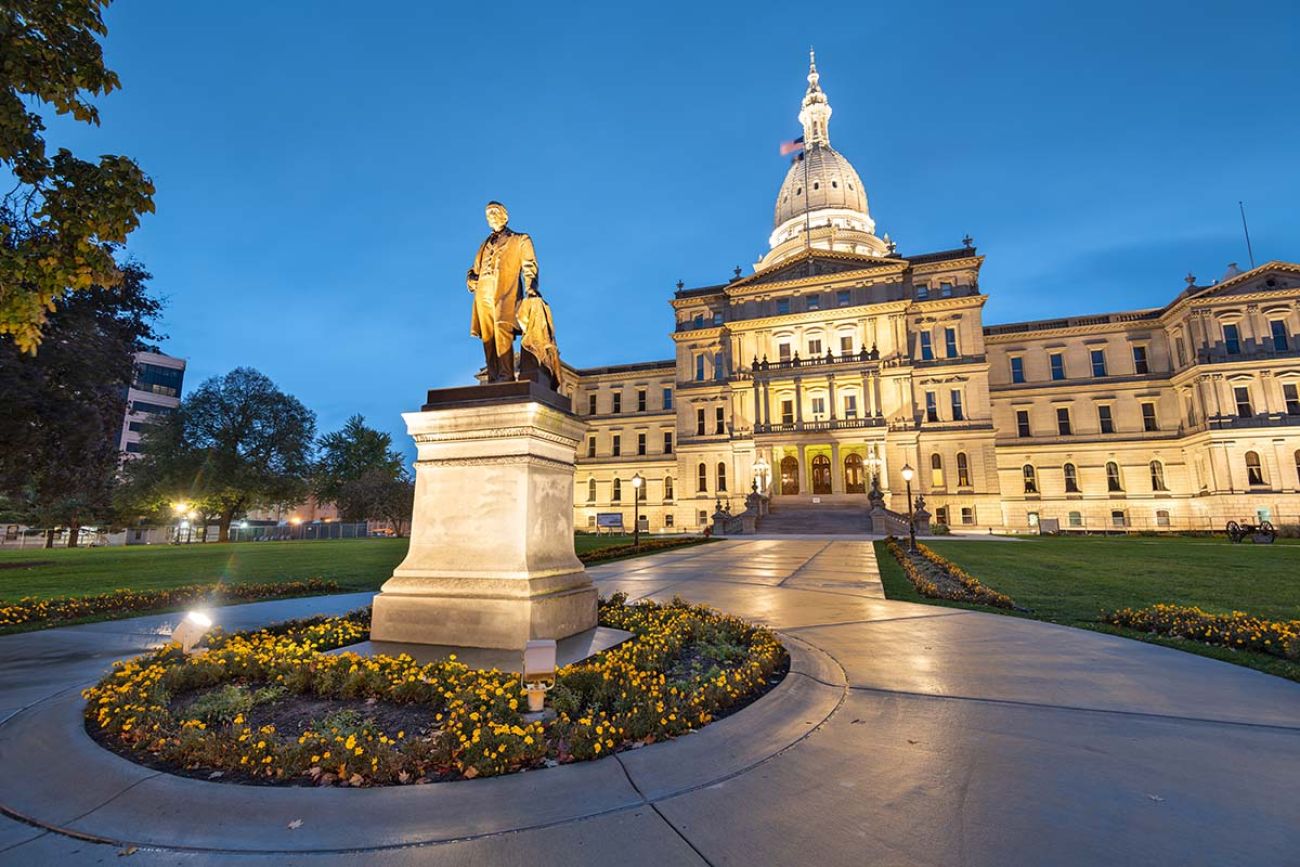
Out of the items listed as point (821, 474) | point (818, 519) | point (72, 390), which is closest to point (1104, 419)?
point (821, 474)

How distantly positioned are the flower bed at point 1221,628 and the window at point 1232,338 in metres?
55.5

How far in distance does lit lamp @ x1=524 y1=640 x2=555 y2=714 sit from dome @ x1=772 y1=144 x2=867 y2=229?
78913 mm

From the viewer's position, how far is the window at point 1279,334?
45094mm

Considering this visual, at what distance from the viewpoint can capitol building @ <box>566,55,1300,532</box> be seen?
4494 centimetres

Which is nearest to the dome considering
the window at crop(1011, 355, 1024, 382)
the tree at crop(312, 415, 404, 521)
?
the window at crop(1011, 355, 1024, 382)

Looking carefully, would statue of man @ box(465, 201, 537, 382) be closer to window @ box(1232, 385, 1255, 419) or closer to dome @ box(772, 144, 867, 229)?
window @ box(1232, 385, 1255, 419)

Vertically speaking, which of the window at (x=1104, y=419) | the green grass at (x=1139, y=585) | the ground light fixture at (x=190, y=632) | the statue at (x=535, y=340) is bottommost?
the green grass at (x=1139, y=585)

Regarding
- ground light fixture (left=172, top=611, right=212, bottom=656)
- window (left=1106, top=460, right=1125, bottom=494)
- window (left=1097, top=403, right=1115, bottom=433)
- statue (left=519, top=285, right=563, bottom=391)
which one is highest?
window (left=1097, top=403, right=1115, bottom=433)

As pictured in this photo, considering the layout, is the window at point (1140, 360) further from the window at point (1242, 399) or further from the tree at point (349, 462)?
the tree at point (349, 462)

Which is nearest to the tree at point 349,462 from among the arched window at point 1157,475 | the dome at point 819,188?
the dome at point 819,188

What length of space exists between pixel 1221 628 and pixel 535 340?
8.58 meters

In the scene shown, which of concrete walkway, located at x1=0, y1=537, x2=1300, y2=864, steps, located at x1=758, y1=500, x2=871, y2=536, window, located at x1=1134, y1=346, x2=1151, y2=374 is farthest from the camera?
window, located at x1=1134, y1=346, x2=1151, y2=374

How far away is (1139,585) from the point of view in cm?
1227

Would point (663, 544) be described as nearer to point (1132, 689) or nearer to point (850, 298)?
point (1132, 689)
